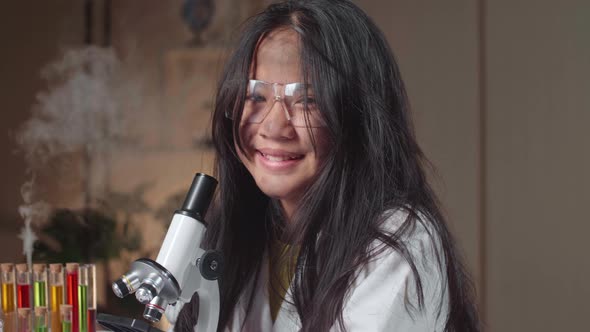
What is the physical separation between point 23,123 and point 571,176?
2.32 m

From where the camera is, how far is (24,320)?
4.55 feet

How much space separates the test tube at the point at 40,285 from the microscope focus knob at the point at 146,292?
15.8 inches

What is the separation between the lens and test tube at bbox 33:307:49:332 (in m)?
1.37

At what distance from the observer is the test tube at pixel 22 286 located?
140 cm

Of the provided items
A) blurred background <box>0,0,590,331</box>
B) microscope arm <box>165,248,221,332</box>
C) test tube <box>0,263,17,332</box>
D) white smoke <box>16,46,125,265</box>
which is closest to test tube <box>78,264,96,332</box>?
test tube <box>0,263,17,332</box>

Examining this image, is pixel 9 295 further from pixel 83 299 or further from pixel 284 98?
pixel 284 98

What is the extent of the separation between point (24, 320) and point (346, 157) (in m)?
0.63

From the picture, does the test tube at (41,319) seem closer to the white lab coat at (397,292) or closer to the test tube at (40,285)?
the test tube at (40,285)

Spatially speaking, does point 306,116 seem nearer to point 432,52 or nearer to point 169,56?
point 432,52

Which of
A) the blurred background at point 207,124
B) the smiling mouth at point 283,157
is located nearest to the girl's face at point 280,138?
the smiling mouth at point 283,157

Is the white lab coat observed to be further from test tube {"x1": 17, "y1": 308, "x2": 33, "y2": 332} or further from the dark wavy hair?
test tube {"x1": 17, "y1": 308, "x2": 33, "y2": 332}

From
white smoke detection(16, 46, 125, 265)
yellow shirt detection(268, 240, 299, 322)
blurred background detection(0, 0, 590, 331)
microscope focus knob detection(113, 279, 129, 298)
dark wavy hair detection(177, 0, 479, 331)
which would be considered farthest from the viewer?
white smoke detection(16, 46, 125, 265)

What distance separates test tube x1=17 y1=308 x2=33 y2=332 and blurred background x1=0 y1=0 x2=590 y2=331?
1688 mm

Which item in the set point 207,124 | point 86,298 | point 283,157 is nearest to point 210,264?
point 283,157
